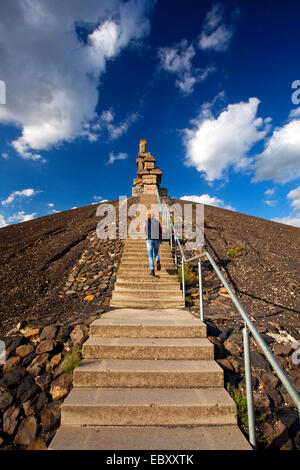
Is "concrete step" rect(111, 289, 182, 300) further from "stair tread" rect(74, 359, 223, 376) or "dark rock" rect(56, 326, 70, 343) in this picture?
"stair tread" rect(74, 359, 223, 376)

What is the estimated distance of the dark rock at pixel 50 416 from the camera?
2229mm

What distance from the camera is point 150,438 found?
198 centimetres

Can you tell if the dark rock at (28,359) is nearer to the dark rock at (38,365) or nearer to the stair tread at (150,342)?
the dark rock at (38,365)

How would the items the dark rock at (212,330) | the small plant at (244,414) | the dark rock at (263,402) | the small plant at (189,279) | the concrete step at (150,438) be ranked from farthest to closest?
the small plant at (189,279) → the dark rock at (212,330) → the dark rock at (263,402) → the small plant at (244,414) → the concrete step at (150,438)

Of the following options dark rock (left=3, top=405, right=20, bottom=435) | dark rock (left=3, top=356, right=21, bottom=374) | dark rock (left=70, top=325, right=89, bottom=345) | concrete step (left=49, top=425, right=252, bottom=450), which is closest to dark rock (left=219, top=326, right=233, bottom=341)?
concrete step (left=49, top=425, right=252, bottom=450)

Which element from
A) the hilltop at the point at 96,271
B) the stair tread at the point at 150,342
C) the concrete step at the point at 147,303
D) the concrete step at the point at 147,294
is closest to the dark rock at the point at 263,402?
the stair tread at the point at 150,342

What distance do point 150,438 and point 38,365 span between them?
1858 mm

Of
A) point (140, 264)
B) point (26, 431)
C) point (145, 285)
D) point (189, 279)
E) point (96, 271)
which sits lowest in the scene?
point (26, 431)

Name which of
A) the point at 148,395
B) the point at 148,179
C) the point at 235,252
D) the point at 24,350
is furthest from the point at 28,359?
the point at 148,179

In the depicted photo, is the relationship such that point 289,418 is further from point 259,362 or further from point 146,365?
point 146,365

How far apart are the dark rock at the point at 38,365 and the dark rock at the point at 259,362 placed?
123 inches

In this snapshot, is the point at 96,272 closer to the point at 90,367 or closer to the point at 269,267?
the point at 90,367
